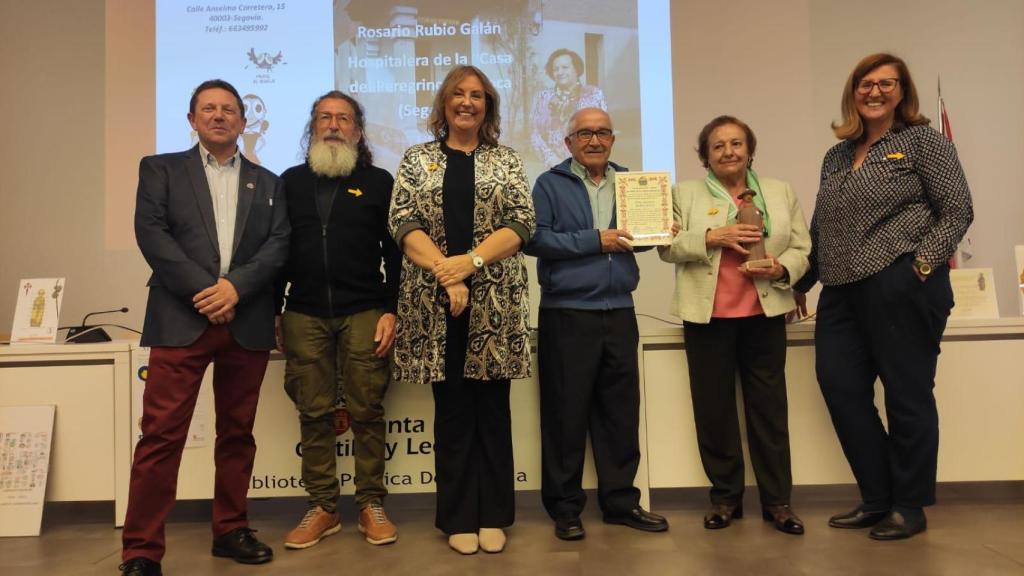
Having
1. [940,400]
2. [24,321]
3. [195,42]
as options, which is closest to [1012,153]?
[940,400]

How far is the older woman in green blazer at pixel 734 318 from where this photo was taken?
2.62 m

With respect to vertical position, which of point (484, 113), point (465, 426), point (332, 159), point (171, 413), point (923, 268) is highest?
point (484, 113)

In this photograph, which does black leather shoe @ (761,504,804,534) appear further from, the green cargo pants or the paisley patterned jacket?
the green cargo pants

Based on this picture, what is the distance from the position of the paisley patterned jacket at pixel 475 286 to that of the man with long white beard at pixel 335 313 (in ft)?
0.60

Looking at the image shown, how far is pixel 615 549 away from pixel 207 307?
159 centimetres

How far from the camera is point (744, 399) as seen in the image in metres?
2.74

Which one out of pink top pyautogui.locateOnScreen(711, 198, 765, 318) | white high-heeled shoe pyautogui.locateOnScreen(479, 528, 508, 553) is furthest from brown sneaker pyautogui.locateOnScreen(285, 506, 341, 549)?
pink top pyautogui.locateOnScreen(711, 198, 765, 318)

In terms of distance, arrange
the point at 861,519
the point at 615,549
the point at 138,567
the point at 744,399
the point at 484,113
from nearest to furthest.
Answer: the point at 138,567, the point at 615,549, the point at 484,113, the point at 861,519, the point at 744,399

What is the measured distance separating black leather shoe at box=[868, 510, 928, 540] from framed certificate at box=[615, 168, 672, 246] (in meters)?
1.28

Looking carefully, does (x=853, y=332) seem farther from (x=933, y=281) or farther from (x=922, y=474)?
(x=922, y=474)

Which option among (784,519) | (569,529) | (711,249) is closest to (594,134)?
(711,249)

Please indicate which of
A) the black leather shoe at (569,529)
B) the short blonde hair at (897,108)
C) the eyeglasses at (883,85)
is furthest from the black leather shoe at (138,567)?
the eyeglasses at (883,85)

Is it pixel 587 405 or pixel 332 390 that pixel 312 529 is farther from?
pixel 587 405

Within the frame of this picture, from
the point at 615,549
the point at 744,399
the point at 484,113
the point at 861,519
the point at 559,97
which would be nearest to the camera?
Answer: the point at 615,549
